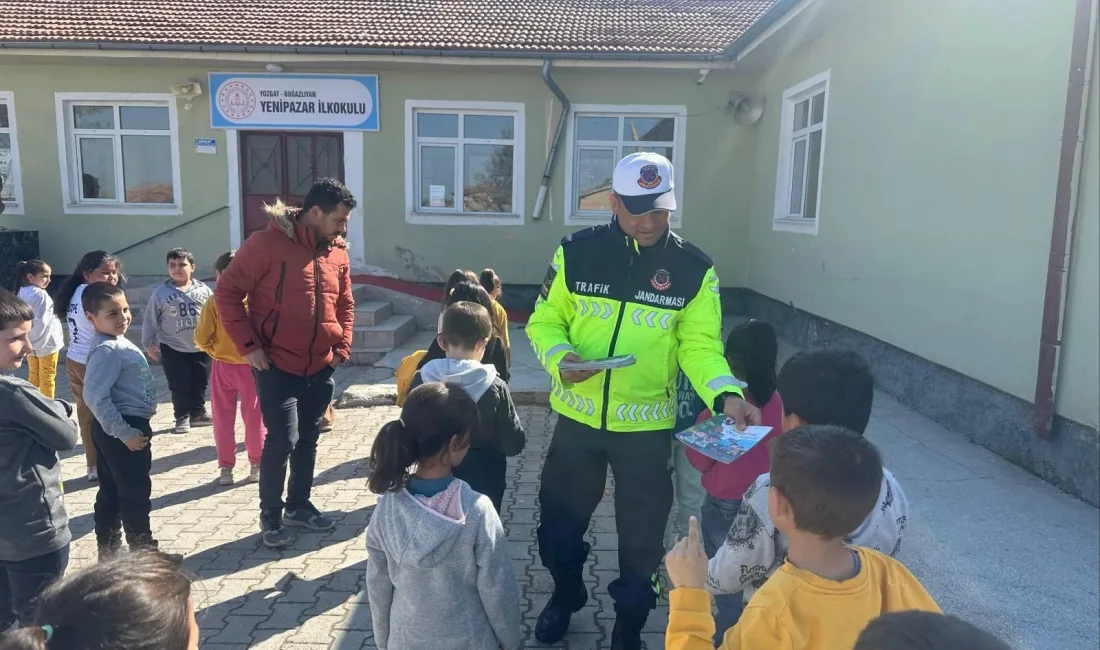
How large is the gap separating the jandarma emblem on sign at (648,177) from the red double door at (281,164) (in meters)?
9.04

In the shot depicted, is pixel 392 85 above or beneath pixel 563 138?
above

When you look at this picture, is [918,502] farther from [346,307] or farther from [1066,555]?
[346,307]

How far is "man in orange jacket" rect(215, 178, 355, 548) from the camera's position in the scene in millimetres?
3537

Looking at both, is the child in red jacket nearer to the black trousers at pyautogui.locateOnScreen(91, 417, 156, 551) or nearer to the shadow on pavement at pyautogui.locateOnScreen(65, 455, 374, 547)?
the shadow on pavement at pyautogui.locateOnScreen(65, 455, 374, 547)

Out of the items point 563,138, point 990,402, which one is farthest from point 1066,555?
point 563,138

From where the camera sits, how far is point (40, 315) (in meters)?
5.18

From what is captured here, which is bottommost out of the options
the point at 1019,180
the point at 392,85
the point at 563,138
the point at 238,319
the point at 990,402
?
the point at 990,402

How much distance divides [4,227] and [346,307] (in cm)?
974

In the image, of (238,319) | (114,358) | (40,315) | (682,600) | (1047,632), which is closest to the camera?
(682,600)

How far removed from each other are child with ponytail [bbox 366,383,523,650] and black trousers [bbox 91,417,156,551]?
180cm

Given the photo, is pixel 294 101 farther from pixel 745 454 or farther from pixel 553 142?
pixel 745 454

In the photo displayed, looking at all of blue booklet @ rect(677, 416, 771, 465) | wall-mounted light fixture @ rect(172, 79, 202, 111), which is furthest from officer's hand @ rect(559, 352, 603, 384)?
wall-mounted light fixture @ rect(172, 79, 202, 111)

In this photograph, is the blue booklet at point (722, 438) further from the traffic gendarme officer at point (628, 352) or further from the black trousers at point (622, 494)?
the black trousers at point (622, 494)

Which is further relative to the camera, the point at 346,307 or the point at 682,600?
the point at 346,307
